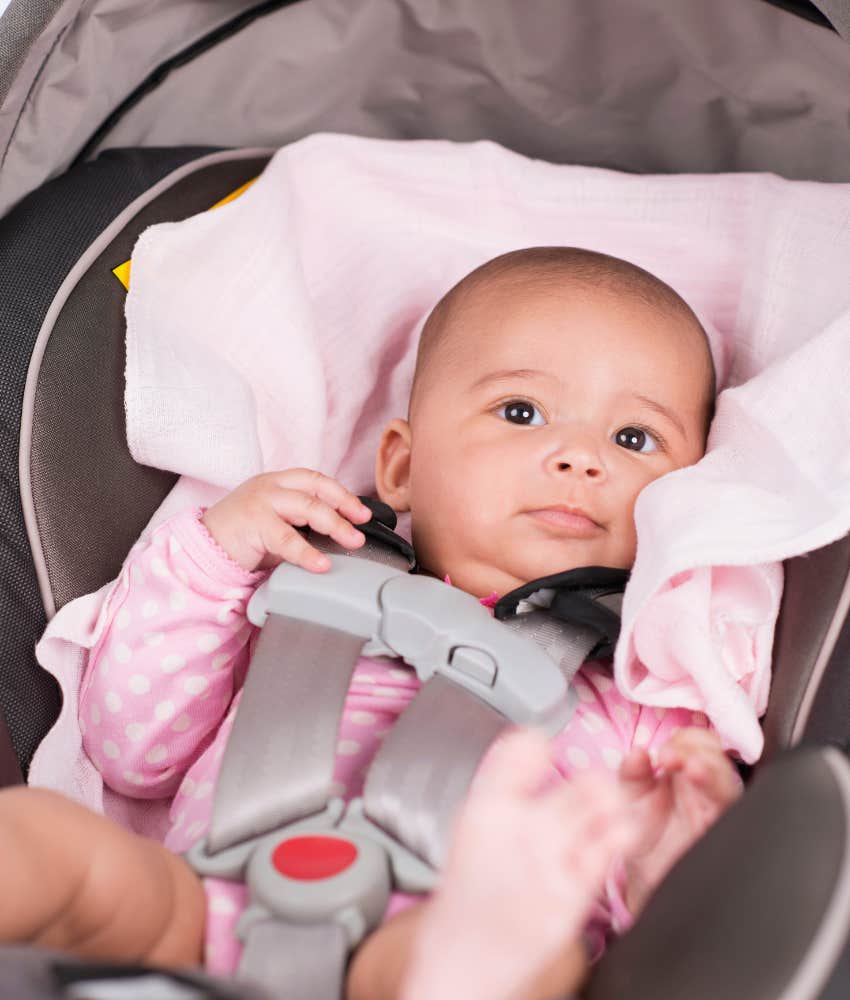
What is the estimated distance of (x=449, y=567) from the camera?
1265 mm

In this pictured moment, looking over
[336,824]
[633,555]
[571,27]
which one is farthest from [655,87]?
[336,824]

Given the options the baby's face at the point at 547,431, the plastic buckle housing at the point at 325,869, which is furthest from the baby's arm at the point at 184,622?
the plastic buckle housing at the point at 325,869

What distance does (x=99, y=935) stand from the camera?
0.83m

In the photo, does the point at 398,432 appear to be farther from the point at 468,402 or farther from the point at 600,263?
the point at 600,263

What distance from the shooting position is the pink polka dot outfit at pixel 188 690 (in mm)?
1131

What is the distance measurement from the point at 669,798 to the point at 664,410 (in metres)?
0.47

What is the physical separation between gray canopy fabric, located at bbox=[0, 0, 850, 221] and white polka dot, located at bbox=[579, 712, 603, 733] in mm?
777

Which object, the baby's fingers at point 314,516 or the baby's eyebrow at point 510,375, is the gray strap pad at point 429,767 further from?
the baby's eyebrow at point 510,375

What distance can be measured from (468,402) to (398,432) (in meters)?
0.15

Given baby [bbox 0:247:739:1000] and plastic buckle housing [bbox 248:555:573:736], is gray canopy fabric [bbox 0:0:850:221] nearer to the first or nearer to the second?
baby [bbox 0:247:739:1000]

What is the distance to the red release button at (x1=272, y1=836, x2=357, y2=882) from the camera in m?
0.87

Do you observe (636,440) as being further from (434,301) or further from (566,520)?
(434,301)

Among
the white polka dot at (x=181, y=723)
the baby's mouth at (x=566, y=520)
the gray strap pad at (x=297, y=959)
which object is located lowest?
the white polka dot at (x=181, y=723)

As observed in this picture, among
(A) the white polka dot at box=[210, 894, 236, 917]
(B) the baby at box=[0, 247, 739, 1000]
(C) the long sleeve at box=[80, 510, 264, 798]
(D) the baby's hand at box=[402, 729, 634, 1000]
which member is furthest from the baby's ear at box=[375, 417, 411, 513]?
(D) the baby's hand at box=[402, 729, 634, 1000]
